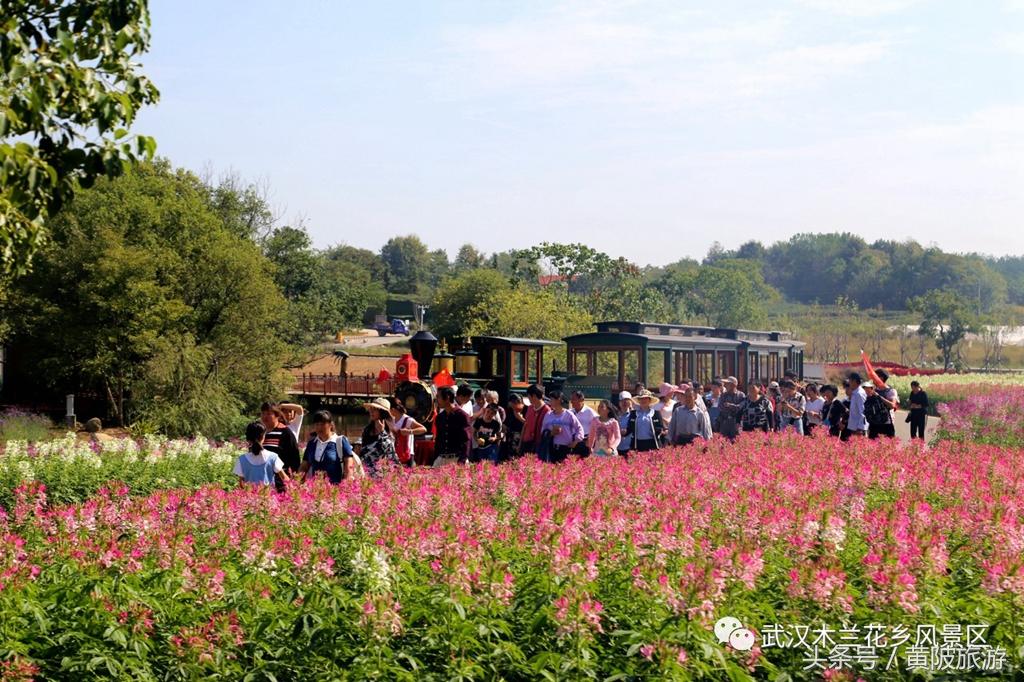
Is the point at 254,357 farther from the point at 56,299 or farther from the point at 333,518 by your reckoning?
the point at 333,518

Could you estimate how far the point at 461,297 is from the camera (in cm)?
7531

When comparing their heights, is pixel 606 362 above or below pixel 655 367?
above

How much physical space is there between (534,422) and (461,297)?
6080cm

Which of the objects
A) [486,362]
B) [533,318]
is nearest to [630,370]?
[486,362]

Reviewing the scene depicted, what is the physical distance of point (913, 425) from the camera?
66.3 ft

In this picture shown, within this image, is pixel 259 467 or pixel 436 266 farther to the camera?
pixel 436 266

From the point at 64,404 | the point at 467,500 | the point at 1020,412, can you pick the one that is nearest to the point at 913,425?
the point at 1020,412

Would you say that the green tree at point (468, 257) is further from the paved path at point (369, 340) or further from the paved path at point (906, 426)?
the paved path at point (906, 426)

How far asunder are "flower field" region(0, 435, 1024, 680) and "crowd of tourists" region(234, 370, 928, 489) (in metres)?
2.35

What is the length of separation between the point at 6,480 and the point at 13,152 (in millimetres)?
7547

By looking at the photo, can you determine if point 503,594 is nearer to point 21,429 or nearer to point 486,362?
point 486,362

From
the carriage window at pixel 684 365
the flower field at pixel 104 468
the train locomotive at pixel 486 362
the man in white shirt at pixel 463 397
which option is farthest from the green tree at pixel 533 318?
the man in white shirt at pixel 463 397

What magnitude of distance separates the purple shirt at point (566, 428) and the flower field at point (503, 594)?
6.15m

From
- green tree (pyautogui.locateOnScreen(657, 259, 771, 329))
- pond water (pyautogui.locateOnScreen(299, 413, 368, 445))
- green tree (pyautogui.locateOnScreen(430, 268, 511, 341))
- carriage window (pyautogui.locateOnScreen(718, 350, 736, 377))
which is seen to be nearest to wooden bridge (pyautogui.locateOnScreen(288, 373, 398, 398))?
pond water (pyautogui.locateOnScreen(299, 413, 368, 445))
